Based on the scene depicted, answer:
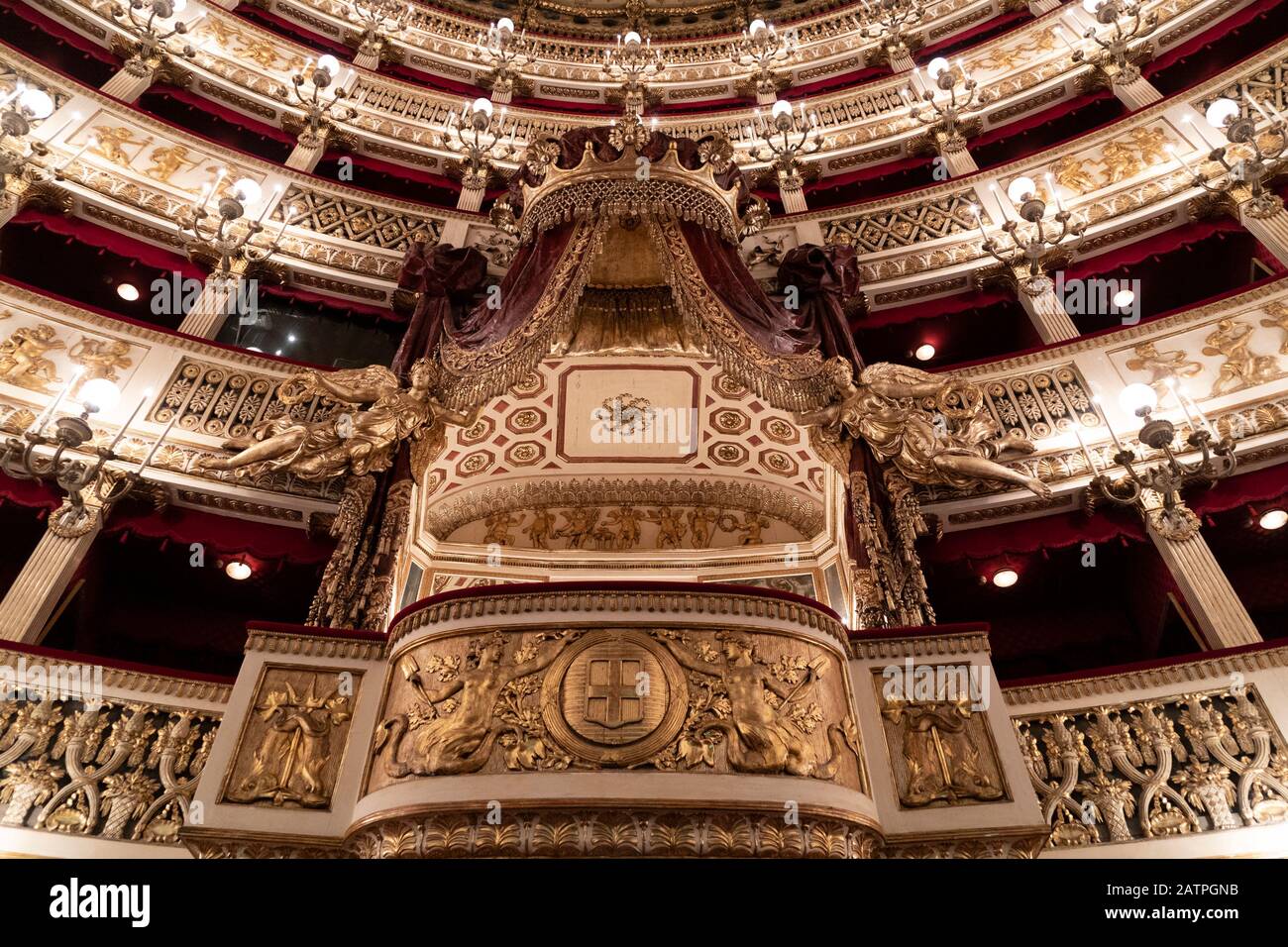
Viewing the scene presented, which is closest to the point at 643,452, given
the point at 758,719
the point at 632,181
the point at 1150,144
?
the point at 632,181

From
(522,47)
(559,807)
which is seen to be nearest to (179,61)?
(522,47)

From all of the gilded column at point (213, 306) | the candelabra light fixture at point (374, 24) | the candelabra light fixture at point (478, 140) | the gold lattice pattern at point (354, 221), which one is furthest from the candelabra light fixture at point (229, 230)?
the candelabra light fixture at point (374, 24)

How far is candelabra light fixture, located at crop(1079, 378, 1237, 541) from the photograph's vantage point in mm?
5023

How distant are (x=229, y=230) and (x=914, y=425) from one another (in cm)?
768

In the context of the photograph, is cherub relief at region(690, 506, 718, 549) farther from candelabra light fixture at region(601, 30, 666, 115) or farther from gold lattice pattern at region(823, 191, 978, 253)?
candelabra light fixture at region(601, 30, 666, 115)

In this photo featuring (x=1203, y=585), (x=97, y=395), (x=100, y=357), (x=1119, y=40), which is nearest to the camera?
(x=97, y=395)

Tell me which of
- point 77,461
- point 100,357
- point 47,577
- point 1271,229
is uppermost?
point 1271,229

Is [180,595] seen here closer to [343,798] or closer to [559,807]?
[343,798]

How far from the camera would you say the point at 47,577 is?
5617 millimetres

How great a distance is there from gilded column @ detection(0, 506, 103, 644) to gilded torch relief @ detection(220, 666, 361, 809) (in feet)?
8.74

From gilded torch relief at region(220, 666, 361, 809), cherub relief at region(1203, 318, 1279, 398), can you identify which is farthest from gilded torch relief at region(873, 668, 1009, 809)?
cherub relief at region(1203, 318, 1279, 398)

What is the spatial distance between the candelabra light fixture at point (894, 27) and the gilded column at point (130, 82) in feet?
36.4

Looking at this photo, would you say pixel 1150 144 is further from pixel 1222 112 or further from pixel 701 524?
pixel 701 524

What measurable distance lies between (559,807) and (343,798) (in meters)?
1.22
